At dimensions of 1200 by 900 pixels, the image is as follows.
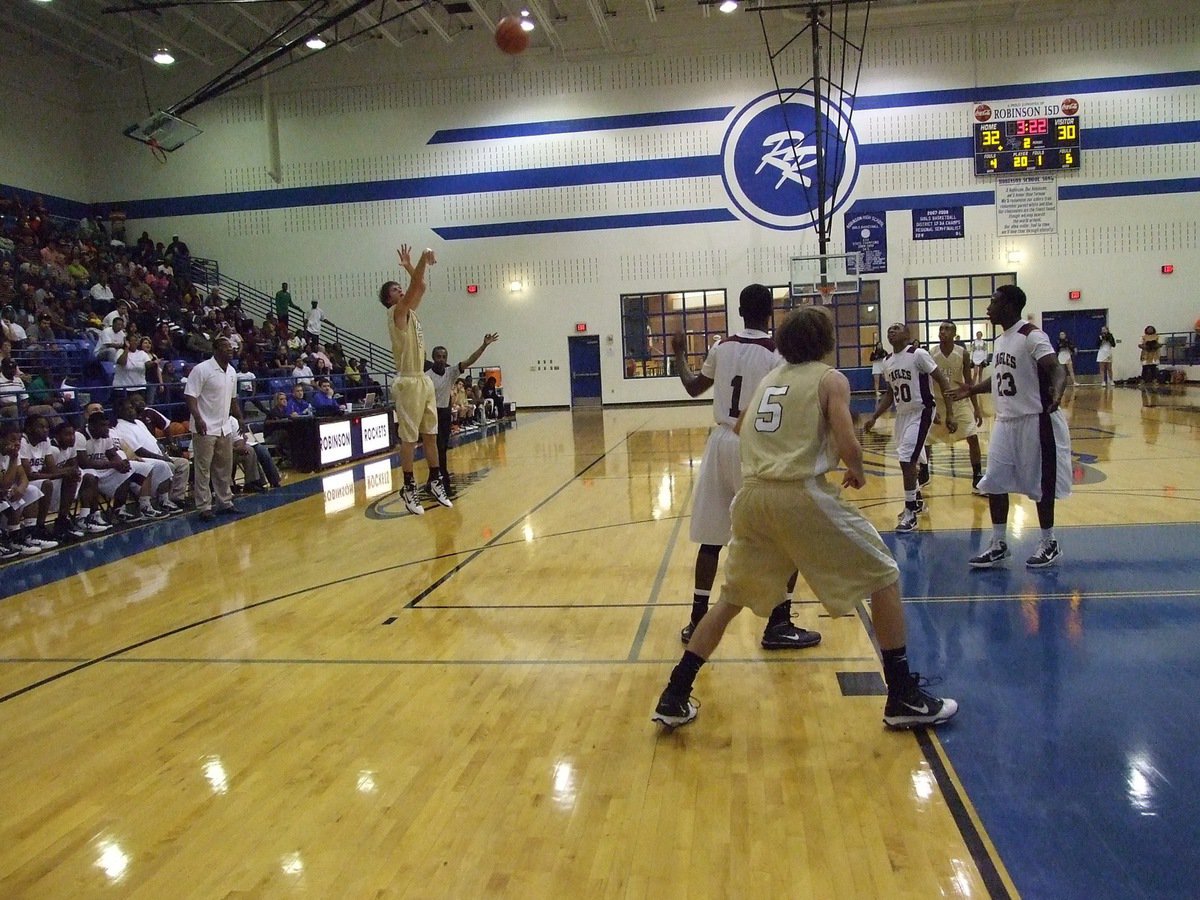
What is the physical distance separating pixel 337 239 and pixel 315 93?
13.4 feet

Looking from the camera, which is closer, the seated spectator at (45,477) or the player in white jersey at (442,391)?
the seated spectator at (45,477)

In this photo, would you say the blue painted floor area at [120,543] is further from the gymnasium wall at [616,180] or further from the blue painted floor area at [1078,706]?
the gymnasium wall at [616,180]

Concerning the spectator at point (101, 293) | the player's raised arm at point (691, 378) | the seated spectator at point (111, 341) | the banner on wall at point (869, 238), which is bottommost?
the player's raised arm at point (691, 378)

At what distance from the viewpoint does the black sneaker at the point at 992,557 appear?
5.43 meters

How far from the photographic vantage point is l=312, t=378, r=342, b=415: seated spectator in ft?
46.8

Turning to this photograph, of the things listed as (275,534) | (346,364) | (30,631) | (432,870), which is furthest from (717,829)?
(346,364)

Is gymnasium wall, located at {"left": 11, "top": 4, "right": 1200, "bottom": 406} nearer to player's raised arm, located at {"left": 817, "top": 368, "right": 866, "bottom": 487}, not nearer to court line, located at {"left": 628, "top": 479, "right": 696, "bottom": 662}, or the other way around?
court line, located at {"left": 628, "top": 479, "right": 696, "bottom": 662}

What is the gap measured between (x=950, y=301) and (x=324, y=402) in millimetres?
16562

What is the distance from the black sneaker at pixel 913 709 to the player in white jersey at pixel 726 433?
976 millimetres

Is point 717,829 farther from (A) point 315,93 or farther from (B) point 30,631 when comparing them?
(A) point 315,93

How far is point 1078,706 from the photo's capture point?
3.32 m

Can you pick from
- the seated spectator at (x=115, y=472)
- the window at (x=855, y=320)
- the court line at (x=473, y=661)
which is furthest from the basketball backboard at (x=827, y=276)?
the court line at (x=473, y=661)

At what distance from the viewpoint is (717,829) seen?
2.60m


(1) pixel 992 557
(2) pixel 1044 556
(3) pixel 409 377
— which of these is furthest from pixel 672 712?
(3) pixel 409 377
